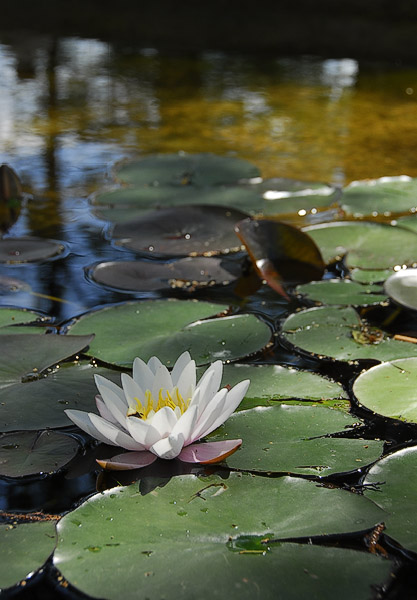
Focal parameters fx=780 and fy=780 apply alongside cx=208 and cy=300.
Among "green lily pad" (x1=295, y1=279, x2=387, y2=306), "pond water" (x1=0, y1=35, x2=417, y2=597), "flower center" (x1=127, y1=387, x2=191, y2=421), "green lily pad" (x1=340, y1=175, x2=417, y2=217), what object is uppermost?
"flower center" (x1=127, y1=387, x2=191, y2=421)

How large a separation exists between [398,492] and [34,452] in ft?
1.46

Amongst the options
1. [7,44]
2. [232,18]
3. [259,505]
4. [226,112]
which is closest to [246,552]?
[259,505]

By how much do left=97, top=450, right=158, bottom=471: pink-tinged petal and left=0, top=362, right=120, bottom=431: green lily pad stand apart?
0.11m

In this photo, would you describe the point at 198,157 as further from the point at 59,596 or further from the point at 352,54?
the point at 352,54

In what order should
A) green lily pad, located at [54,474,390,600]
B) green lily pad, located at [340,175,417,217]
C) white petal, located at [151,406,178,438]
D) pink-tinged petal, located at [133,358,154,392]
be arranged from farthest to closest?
green lily pad, located at [340,175,417,217] < pink-tinged petal, located at [133,358,154,392] < white petal, located at [151,406,178,438] < green lily pad, located at [54,474,390,600]

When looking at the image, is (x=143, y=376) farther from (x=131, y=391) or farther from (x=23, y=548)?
(x=23, y=548)

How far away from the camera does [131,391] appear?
96 centimetres

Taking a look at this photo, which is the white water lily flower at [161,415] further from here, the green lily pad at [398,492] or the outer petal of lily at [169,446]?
the green lily pad at [398,492]

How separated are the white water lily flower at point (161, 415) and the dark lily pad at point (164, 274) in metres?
0.59

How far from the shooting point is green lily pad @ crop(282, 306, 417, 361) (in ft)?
4.06

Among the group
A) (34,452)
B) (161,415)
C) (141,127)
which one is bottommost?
(141,127)

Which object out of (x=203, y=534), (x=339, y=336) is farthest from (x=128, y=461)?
(x=339, y=336)

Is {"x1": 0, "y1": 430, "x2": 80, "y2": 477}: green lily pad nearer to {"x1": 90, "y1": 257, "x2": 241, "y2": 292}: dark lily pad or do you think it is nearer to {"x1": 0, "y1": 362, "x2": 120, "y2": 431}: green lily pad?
{"x1": 0, "y1": 362, "x2": 120, "y2": 431}: green lily pad

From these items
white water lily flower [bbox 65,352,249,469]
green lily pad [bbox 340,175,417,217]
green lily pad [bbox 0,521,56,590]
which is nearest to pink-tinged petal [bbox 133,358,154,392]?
white water lily flower [bbox 65,352,249,469]
